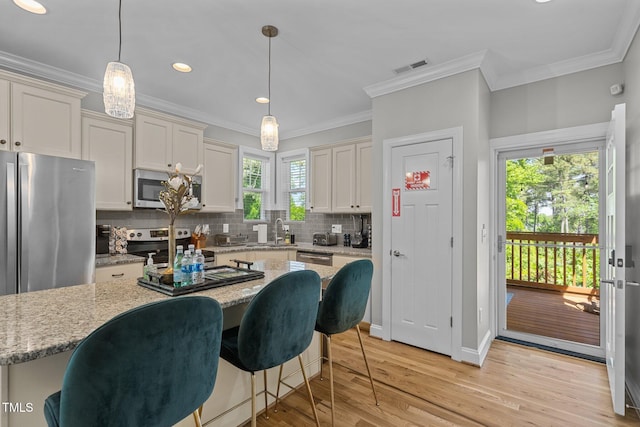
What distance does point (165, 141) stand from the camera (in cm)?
364

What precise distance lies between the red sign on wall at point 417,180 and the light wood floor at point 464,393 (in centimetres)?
161

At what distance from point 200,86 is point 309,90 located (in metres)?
1.18

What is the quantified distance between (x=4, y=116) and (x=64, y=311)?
2.23 m

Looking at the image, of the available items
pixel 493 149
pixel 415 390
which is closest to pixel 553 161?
pixel 493 149

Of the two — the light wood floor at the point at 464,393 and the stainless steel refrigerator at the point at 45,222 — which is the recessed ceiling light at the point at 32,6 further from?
the light wood floor at the point at 464,393

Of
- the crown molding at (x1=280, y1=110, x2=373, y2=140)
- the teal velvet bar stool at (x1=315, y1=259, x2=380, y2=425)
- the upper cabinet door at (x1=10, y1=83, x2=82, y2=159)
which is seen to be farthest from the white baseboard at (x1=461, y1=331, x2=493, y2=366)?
the upper cabinet door at (x1=10, y1=83, x2=82, y2=159)

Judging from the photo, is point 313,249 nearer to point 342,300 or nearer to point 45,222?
point 342,300

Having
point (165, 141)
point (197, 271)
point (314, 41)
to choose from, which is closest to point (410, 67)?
point (314, 41)

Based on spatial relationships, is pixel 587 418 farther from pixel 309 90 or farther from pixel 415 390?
pixel 309 90

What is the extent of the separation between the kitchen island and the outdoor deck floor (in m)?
3.09

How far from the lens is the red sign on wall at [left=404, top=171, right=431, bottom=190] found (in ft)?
10.1

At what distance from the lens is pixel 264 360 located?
143 centimetres

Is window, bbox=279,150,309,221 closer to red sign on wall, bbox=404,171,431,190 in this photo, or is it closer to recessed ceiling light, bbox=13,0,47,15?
red sign on wall, bbox=404,171,431,190

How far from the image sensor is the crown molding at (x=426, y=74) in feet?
8.98
